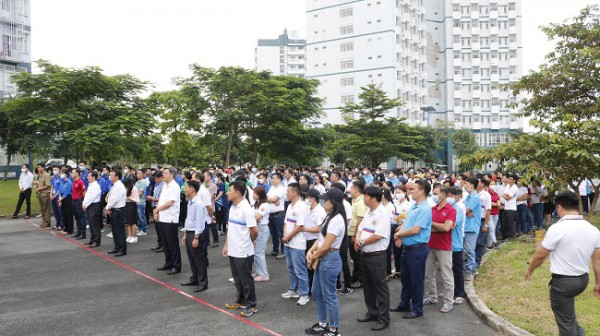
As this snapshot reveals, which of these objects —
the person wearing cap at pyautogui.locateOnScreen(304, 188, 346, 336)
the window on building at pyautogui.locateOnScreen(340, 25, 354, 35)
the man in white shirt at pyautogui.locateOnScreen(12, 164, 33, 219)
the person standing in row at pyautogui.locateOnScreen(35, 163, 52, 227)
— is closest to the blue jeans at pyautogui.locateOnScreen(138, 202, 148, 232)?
the person standing in row at pyautogui.locateOnScreen(35, 163, 52, 227)

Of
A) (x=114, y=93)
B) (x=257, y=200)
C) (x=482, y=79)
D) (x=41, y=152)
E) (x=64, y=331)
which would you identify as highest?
(x=482, y=79)

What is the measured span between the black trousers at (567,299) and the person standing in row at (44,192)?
14.2 meters

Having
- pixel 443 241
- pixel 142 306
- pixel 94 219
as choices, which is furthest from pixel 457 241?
pixel 94 219

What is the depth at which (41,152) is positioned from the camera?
1931 centimetres

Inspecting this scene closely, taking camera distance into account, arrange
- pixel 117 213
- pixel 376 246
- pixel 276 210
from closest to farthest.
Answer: pixel 376 246 < pixel 276 210 < pixel 117 213

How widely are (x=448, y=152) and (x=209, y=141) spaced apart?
4550 cm

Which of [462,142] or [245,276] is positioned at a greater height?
[462,142]

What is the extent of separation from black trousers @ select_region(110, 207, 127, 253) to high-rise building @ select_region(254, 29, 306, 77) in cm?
10942

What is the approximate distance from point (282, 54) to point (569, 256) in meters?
123

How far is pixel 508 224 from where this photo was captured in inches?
448

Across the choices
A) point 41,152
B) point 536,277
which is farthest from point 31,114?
point 536,277

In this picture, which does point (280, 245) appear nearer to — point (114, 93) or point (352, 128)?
point (114, 93)

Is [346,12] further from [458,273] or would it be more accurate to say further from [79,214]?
[458,273]

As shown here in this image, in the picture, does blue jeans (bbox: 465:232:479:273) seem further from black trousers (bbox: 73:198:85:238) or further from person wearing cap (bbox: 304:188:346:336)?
black trousers (bbox: 73:198:85:238)
